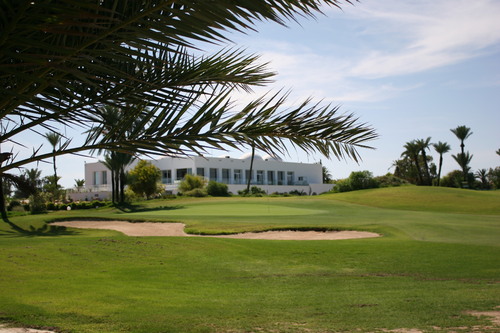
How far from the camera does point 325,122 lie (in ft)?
14.8

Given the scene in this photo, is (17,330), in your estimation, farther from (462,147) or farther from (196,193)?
(462,147)

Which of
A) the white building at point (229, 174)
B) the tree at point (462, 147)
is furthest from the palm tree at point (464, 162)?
the white building at point (229, 174)

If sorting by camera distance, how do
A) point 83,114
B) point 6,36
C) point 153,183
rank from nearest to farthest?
point 6,36 < point 83,114 < point 153,183

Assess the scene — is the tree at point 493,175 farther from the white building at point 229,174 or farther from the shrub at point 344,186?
the shrub at point 344,186

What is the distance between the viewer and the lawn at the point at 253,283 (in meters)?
6.83

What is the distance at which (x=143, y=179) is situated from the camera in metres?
46.6

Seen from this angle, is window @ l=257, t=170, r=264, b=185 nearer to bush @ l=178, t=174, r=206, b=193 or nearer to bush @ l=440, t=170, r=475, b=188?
bush @ l=178, t=174, r=206, b=193

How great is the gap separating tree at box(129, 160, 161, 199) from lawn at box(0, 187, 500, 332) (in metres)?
31.4

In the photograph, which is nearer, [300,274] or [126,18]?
[126,18]

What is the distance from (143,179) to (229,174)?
25.6 m

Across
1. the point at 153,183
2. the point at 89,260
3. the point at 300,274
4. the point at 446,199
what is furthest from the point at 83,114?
the point at 153,183

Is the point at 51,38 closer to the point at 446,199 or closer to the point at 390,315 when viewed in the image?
the point at 390,315

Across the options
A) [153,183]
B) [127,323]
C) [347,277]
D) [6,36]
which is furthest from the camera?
[153,183]

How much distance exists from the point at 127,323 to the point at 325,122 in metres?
3.87
